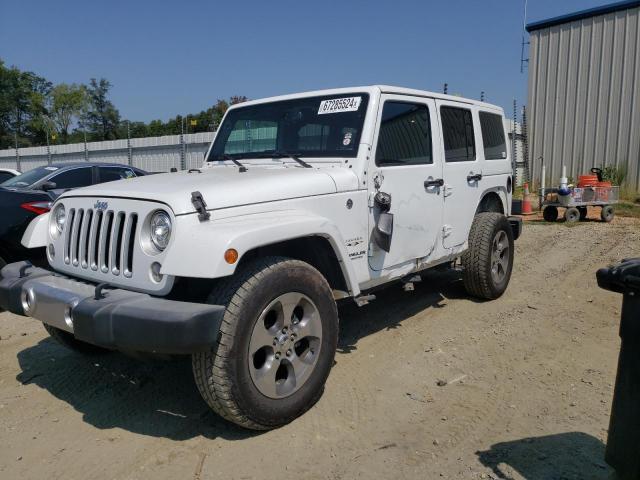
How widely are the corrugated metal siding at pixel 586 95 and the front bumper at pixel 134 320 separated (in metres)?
14.1

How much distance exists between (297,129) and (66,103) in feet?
227

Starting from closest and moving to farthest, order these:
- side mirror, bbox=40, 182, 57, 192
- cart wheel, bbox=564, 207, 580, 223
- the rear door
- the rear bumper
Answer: the rear door
the rear bumper
side mirror, bbox=40, 182, 57, 192
cart wheel, bbox=564, 207, 580, 223

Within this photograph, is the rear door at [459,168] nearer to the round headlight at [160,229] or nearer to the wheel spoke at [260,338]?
the wheel spoke at [260,338]

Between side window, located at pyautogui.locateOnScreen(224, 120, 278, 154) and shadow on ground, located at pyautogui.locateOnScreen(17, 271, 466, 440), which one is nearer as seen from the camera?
shadow on ground, located at pyautogui.locateOnScreen(17, 271, 466, 440)

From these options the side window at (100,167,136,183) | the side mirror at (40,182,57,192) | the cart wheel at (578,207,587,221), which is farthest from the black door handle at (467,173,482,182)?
the cart wheel at (578,207,587,221)

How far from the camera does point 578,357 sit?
404 centimetres

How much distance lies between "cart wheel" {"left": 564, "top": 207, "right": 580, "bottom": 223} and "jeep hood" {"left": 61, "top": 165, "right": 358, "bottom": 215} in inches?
329

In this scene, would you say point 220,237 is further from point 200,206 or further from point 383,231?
point 383,231

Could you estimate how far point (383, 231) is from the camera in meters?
3.79

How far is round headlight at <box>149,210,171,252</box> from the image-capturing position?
280 cm

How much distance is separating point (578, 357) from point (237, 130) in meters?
3.32

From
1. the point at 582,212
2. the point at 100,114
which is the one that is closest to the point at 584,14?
the point at 582,212

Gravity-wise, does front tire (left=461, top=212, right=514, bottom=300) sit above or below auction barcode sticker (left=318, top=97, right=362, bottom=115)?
below

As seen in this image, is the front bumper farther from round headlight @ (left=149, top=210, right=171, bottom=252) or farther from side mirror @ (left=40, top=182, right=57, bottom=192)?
side mirror @ (left=40, top=182, right=57, bottom=192)
